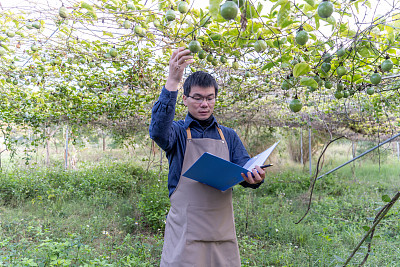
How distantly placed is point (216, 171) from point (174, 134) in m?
0.31

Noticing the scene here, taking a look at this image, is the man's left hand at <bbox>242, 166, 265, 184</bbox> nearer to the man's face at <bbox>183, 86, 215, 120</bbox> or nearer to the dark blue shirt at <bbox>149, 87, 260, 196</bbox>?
the dark blue shirt at <bbox>149, 87, 260, 196</bbox>

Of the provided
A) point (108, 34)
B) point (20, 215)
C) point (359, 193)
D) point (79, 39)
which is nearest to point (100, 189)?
point (20, 215)

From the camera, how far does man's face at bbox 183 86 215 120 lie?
138cm

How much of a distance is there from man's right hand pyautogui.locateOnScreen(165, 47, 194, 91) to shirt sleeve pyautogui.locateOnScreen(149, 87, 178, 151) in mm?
34

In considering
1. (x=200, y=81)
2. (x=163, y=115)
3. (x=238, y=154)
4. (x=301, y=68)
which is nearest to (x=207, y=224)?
(x=238, y=154)

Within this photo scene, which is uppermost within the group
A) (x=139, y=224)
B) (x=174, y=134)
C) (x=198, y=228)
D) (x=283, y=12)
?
(x=283, y=12)

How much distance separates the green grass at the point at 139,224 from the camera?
2.59 meters

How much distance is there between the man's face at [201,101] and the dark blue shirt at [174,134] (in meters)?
0.06

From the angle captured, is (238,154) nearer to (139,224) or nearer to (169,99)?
(169,99)

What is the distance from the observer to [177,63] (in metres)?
1.12

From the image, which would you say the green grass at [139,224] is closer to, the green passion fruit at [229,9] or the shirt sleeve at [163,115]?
the shirt sleeve at [163,115]

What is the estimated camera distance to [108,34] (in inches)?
82.0

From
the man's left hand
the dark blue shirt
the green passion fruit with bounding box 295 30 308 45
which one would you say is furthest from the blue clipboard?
the green passion fruit with bounding box 295 30 308 45

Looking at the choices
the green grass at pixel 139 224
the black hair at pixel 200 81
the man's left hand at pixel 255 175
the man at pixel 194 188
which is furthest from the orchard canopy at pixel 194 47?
the green grass at pixel 139 224
